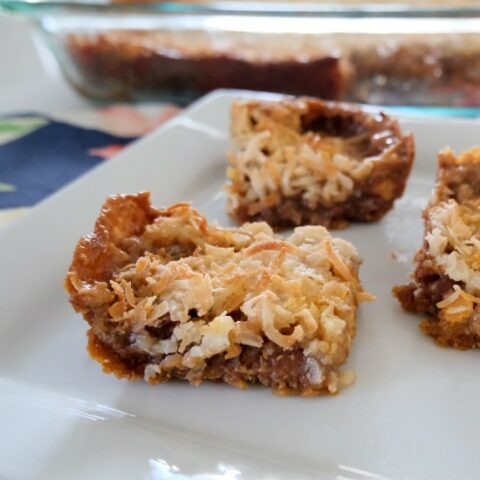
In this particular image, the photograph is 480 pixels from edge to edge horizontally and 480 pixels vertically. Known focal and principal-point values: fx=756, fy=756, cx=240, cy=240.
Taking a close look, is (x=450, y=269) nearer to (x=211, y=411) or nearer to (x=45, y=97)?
(x=211, y=411)

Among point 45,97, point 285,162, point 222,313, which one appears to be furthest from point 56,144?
point 222,313

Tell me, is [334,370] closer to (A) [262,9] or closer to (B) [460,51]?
(A) [262,9]

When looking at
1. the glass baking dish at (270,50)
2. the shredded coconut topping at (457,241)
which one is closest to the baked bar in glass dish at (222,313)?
the shredded coconut topping at (457,241)

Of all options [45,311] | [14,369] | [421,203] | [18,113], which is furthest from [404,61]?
[14,369]

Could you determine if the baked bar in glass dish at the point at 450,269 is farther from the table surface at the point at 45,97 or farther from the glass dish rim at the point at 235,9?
the table surface at the point at 45,97

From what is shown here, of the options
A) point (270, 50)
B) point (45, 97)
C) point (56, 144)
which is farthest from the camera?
point (45, 97)
